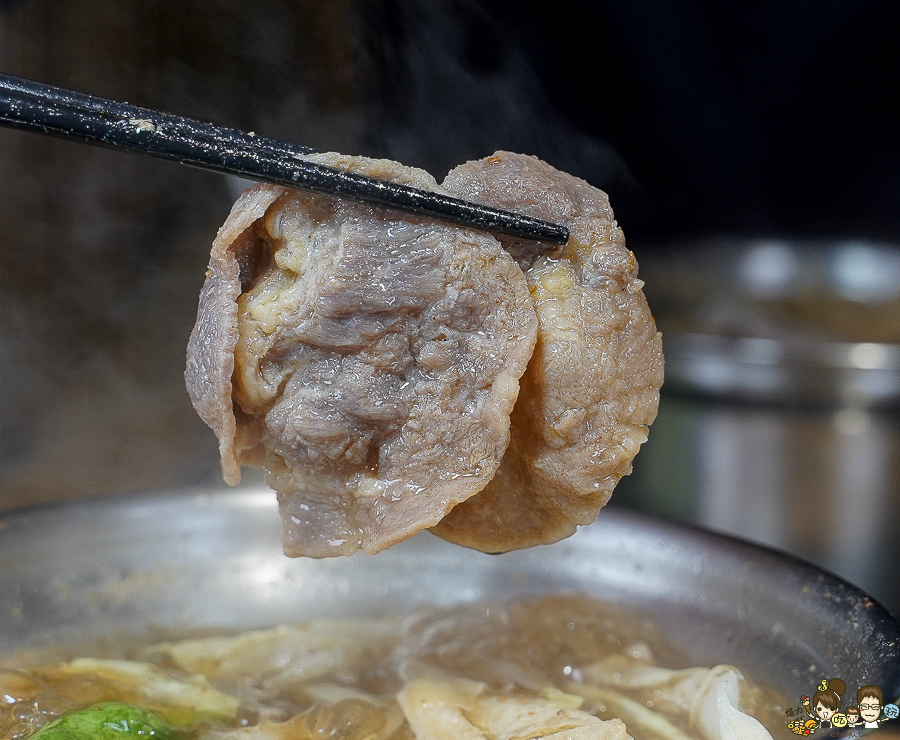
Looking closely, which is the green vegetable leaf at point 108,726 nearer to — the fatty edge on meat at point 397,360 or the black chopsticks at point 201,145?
the fatty edge on meat at point 397,360

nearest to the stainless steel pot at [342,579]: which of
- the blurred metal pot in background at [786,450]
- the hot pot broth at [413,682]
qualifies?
the hot pot broth at [413,682]

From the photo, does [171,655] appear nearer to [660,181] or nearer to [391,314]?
[391,314]

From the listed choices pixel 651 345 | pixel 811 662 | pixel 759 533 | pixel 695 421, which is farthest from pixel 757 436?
pixel 651 345

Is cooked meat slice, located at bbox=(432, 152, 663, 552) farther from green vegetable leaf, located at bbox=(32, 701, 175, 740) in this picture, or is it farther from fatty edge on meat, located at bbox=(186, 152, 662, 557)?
green vegetable leaf, located at bbox=(32, 701, 175, 740)

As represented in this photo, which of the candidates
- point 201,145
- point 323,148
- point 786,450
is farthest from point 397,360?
point 786,450

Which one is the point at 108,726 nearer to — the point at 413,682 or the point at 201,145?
the point at 413,682

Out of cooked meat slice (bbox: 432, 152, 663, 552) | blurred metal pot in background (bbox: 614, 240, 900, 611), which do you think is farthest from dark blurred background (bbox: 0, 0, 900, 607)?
cooked meat slice (bbox: 432, 152, 663, 552)

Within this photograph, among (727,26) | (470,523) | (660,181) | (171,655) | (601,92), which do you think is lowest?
(171,655)
